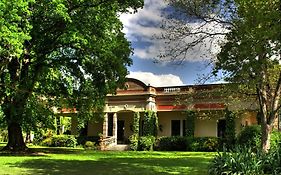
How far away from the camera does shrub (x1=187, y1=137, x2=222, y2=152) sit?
34562 mm

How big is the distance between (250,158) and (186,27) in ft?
21.8

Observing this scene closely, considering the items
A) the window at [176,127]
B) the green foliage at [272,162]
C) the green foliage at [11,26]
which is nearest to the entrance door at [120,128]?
the window at [176,127]

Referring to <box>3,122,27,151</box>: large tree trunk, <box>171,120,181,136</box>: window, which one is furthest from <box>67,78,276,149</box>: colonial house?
<box>3,122,27,151</box>: large tree trunk

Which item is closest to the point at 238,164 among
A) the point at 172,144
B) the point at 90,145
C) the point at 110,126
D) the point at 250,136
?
the point at 250,136

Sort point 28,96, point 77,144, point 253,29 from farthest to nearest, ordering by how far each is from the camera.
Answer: point 77,144
point 28,96
point 253,29

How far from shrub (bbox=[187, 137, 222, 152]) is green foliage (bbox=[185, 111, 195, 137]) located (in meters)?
1.54

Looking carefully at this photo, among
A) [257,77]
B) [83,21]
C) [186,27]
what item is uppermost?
Answer: [83,21]

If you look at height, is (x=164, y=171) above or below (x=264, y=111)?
below

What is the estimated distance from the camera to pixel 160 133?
134 feet

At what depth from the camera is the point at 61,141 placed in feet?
137

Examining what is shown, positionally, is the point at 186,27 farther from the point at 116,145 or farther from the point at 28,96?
the point at 116,145

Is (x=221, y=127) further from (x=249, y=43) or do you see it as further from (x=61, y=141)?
(x=249, y=43)

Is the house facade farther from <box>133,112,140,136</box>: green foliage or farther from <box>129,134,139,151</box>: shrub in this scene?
<box>129,134,139,151</box>: shrub

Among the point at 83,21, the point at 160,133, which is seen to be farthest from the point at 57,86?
the point at 160,133
